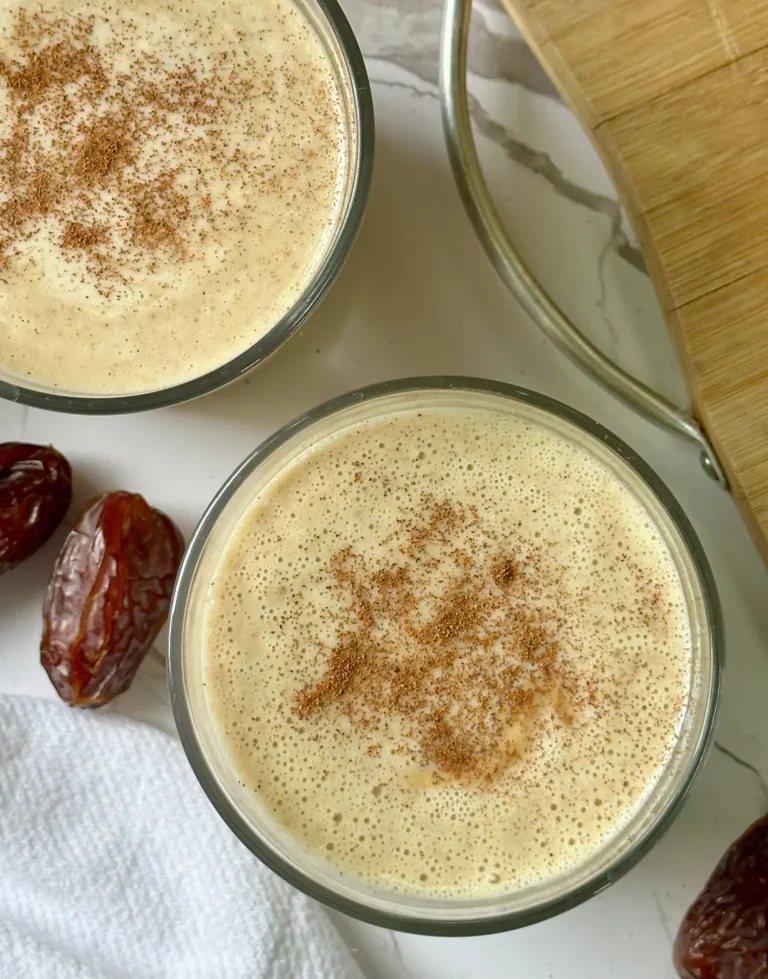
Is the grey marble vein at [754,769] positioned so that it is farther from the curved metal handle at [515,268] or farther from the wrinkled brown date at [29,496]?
the wrinkled brown date at [29,496]

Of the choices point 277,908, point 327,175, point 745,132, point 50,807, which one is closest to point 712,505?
point 745,132

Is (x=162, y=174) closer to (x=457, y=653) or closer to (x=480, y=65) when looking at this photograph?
(x=480, y=65)

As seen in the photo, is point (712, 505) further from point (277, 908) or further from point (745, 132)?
point (277, 908)

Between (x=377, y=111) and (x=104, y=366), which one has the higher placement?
(x=377, y=111)

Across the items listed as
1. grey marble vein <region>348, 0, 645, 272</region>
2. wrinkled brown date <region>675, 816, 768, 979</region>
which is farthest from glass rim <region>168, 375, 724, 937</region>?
grey marble vein <region>348, 0, 645, 272</region>

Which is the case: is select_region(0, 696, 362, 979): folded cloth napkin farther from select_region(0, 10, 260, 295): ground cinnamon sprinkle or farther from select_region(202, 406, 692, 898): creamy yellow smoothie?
select_region(0, 10, 260, 295): ground cinnamon sprinkle

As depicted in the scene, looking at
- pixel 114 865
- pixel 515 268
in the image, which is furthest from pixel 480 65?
pixel 114 865

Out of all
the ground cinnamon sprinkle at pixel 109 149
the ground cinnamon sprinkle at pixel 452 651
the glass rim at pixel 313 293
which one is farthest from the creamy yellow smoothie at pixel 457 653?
the ground cinnamon sprinkle at pixel 109 149
